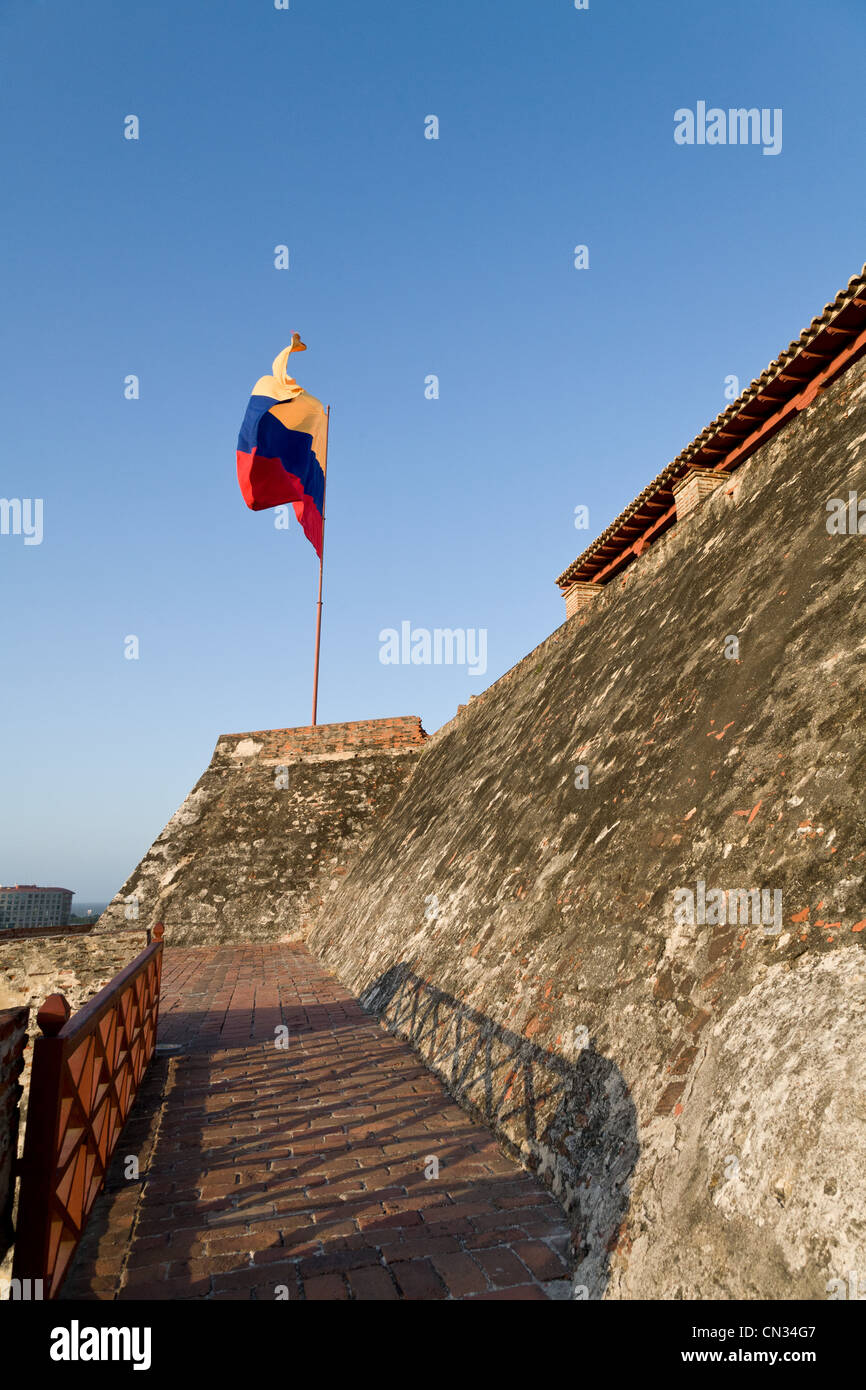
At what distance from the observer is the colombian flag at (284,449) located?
18.2 metres

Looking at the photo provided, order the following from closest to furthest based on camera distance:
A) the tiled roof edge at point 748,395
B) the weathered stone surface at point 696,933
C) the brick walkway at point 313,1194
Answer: the weathered stone surface at point 696,933 → the brick walkway at point 313,1194 → the tiled roof edge at point 748,395

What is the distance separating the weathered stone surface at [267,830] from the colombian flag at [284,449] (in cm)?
569

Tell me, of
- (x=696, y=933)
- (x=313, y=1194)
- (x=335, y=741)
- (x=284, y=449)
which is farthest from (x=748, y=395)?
(x=284, y=449)

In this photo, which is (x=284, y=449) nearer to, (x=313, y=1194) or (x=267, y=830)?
(x=267, y=830)

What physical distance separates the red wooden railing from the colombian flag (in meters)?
16.0

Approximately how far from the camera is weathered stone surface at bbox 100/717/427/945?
48.3 feet

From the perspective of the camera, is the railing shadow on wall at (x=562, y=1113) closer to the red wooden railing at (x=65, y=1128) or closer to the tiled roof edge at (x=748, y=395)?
the red wooden railing at (x=65, y=1128)

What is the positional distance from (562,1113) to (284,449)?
18.0 metres

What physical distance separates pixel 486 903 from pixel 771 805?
10.1 ft

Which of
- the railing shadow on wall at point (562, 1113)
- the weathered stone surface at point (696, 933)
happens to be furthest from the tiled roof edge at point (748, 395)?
the railing shadow on wall at point (562, 1113)

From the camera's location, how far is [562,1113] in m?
3.33

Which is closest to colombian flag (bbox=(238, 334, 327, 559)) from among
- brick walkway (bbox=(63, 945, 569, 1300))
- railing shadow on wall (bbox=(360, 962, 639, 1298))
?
brick walkway (bbox=(63, 945, 569, 1300))

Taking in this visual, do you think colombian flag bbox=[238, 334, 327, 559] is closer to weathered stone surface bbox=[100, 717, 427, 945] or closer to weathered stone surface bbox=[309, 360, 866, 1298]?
weathered stone surface bbox=[100, 717, 427, 945]
